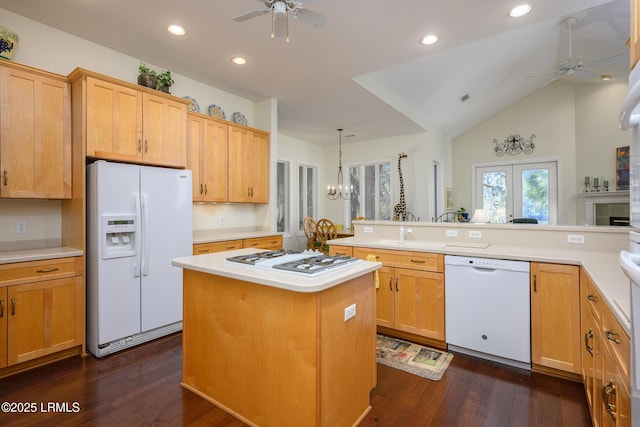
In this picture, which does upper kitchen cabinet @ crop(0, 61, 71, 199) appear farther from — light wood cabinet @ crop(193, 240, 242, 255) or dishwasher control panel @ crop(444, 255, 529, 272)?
dishwasher control panel @ crop(444, 255, 529, 272)

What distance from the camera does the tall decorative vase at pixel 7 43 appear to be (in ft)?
7.62

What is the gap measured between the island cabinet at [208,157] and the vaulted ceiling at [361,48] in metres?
0.58

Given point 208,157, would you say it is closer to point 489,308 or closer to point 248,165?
point 248,165

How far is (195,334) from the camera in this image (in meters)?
2.04

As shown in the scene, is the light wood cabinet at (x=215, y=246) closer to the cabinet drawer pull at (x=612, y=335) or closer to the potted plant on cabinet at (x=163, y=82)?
the potted plant on cabinet at (x=163, y=82)

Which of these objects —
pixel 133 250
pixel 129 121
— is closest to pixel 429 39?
pixel 129 121

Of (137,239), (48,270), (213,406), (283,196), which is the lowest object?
(213,406)

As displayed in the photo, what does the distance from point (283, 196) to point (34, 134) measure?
14.0 ft

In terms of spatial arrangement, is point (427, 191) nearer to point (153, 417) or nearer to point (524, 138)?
point (524, 138)

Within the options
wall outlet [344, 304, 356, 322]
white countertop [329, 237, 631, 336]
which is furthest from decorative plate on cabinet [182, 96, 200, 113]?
wall outlet [344, 304, 356, 322]

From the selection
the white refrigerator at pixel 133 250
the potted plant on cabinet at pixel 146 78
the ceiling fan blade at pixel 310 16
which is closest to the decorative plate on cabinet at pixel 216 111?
the potted plant on cabinet at pixel 146 78

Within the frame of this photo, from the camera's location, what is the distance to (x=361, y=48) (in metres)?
3.09

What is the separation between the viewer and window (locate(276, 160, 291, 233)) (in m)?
6.38

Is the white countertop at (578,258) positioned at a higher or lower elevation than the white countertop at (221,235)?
lower
